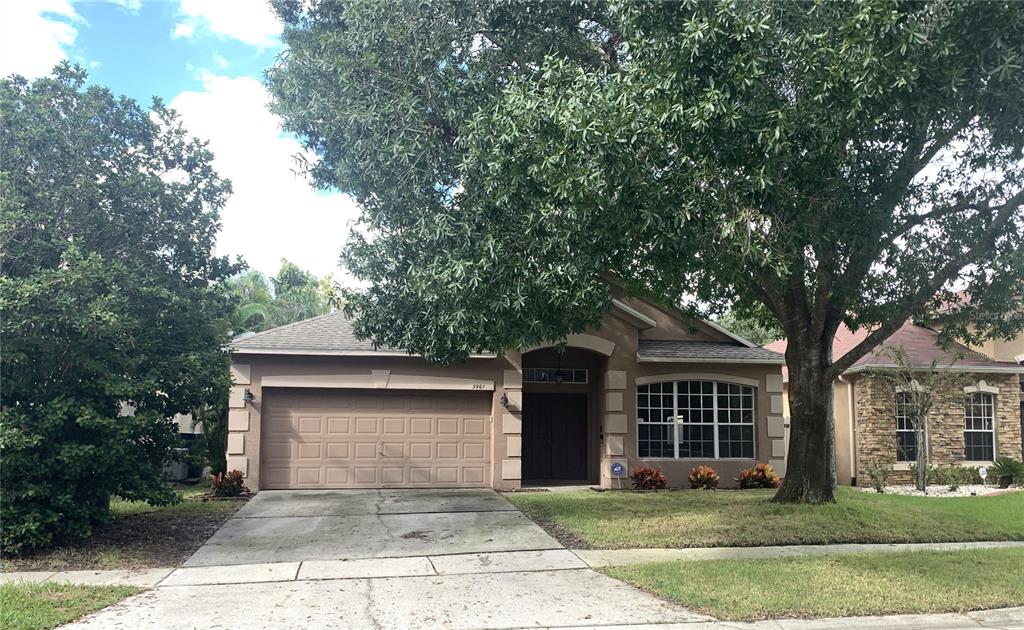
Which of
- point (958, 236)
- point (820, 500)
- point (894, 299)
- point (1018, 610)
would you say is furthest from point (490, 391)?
point (1018, 610)

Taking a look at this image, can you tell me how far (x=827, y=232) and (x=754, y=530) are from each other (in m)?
4.36

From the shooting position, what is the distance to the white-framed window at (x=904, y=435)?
18.5 meters

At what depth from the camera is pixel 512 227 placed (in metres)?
9.66

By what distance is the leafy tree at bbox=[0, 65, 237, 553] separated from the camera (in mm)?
9164

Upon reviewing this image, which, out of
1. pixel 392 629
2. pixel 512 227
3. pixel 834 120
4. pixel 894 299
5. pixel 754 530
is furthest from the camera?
pixel 894 299

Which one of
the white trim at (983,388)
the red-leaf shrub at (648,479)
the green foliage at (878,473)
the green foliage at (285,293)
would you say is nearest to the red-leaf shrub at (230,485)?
the red-leaf shrub at (648,479)

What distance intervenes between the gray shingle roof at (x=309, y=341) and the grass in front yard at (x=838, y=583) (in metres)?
9.04

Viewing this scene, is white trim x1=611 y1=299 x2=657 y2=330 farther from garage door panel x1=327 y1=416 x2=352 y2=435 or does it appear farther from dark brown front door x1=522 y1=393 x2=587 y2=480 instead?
garage door panel x1=327 y1=416 x2=352 y2=435

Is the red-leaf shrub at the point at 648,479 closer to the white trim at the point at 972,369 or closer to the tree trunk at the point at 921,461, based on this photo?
the white trim at the point at 972,369

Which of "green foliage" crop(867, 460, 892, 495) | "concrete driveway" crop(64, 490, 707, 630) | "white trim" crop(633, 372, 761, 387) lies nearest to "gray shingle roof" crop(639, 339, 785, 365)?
"white trim" crop(633, 372, 761, 387)

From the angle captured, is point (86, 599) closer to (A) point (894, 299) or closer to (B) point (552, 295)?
(B) point (552, 295)

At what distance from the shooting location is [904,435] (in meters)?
18.7

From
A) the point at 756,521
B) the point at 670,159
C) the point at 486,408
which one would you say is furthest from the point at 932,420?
the point at 670,159

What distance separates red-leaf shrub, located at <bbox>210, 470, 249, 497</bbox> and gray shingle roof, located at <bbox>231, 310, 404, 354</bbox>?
2.55 metres
